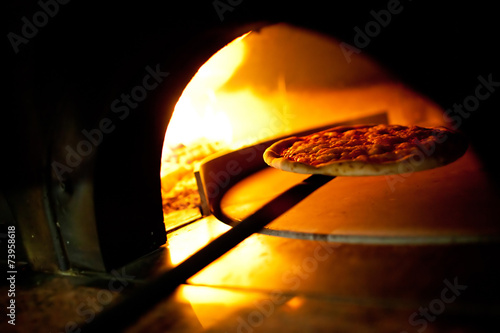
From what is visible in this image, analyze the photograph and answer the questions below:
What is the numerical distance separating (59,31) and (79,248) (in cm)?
97

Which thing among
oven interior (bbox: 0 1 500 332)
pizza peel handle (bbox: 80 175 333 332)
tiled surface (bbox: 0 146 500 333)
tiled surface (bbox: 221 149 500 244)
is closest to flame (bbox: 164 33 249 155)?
tiled surface (bbox: 221 149 500 244)

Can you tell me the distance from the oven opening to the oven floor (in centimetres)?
267

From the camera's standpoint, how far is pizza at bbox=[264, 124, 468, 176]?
1.87 metres

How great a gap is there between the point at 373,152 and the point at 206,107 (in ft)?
9.19

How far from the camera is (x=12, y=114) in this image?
1.57m

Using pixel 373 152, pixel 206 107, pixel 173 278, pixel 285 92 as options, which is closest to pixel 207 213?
pixel 373 152

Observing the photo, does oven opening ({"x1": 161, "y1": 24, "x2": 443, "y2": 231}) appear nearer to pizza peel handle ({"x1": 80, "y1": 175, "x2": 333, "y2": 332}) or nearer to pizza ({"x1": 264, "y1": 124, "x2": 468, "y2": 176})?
pizza ({"x1": 264, "y1": 124, "x2": 468, "y2": 176})

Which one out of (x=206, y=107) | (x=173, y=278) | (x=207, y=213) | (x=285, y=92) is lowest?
(x=207, y=213)

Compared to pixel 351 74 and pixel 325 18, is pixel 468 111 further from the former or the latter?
pixel 351 74

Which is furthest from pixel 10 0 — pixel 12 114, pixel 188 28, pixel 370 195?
pixel 370 195

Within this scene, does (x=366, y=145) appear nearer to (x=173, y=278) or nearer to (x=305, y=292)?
(x=305, y=292)

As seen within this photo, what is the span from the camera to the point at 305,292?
4.34 feet

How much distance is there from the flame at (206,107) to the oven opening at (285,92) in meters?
0.01

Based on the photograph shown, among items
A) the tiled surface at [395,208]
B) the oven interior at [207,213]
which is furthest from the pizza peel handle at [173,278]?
the tiled surface at [395,208]
